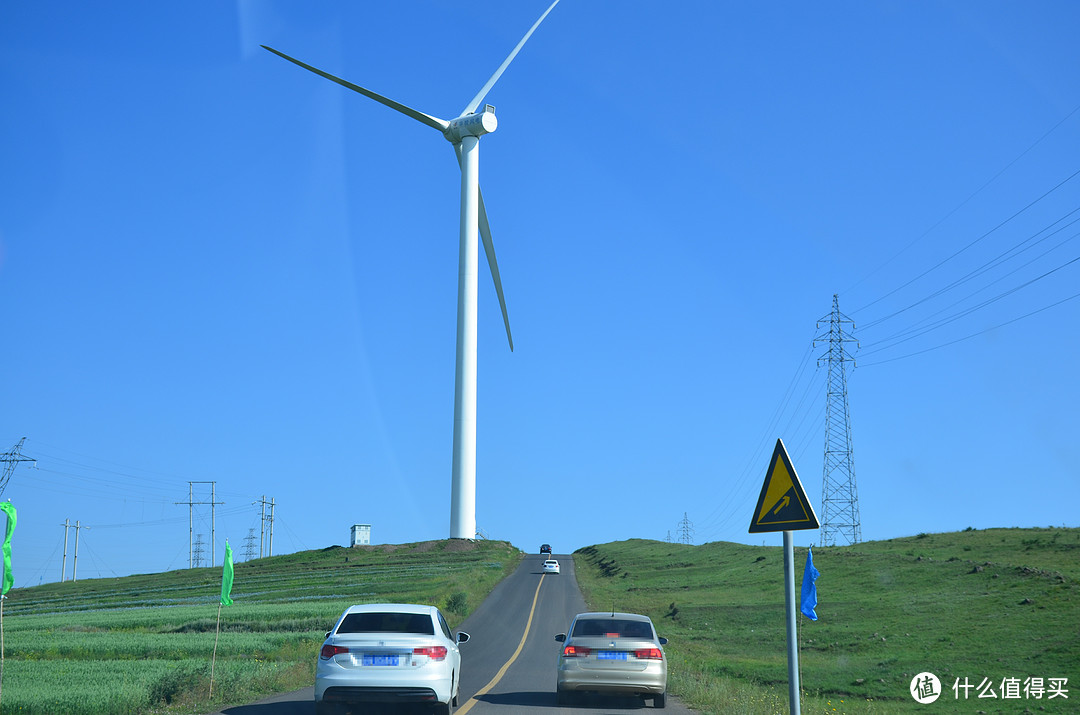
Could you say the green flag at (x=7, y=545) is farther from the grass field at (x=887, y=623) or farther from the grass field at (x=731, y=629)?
the grass field at (x=887, y=623)

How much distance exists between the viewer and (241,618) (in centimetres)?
A: 4556

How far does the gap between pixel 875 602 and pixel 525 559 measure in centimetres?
5952

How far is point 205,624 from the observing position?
147 feet

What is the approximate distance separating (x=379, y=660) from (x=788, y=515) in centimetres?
764

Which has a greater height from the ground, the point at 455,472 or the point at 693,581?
the point at 455,472

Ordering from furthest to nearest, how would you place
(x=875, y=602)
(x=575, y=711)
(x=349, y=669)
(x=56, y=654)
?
(x=875, y=602) → (x=56, y=654) → (x=575, y=711) → (x=349, y=669)

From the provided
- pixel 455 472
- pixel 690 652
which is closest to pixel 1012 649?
pixel 690 652

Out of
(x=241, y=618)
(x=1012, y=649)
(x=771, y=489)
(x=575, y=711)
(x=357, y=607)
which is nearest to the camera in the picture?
(x=771, y=489)

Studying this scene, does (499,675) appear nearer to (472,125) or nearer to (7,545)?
(7,545)

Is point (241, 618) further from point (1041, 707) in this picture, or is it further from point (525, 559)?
point (525, 559)

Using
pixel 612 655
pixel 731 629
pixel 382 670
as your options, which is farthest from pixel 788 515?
pixel 731 629

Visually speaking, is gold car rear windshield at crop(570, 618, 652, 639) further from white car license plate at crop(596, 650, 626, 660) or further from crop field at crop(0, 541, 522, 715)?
crop field at crop(0, 541, 522, 715)

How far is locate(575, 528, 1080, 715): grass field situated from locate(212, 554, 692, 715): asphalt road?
2601 millimetres

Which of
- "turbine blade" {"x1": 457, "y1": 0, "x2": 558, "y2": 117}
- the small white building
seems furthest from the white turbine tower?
the small white building
